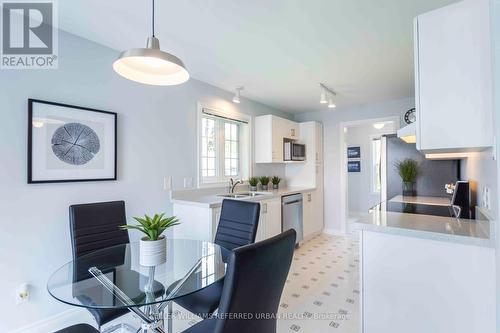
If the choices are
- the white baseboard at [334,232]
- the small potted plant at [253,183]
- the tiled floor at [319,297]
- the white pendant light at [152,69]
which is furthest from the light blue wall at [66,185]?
the white baseboard at [334,232]

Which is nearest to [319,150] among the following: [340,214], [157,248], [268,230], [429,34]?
[340,214]

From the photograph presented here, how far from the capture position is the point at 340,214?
4.66 m

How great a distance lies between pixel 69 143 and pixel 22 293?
1173 millimetres

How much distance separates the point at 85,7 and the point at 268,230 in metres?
2.96

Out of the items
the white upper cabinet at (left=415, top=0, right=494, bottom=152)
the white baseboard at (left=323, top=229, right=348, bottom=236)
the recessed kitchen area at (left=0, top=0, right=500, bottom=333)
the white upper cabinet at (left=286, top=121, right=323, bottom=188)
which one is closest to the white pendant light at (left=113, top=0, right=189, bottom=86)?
the recessed kitchen area at (left=0, top=0, right=500, bottom=333)

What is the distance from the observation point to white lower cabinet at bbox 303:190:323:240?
13.9 ft

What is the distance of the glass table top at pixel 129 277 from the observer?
121cm

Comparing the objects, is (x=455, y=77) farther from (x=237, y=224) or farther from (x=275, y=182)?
(x=275, y=182)

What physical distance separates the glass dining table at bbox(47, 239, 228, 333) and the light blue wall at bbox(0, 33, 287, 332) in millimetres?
557

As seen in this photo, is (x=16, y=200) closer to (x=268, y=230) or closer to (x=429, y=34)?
(x=268, y=230)

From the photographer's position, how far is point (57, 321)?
1962 mm

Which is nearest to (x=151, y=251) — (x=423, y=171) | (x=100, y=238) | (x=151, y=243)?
(x=151, y=243)

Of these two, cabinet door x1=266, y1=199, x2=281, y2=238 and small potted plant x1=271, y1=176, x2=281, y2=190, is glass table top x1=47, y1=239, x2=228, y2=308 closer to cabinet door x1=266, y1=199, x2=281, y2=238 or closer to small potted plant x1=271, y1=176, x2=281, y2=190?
cabinet door x1=266, y1=199, x2=281, y2=238

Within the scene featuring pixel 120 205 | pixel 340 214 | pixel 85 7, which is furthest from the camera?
pixel 340 214
